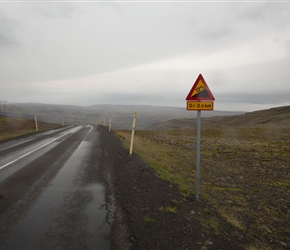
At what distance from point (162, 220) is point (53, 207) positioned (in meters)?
2.68

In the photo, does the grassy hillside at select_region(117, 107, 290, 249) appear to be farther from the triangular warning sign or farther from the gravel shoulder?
the triangular warning sign

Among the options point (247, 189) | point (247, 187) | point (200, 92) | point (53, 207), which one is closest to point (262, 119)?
point (247, 187)

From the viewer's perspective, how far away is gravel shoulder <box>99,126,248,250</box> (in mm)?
4262

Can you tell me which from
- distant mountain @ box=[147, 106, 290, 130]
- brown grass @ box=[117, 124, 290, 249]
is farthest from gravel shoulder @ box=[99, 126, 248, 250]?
distant mountain @ box=[147, 106, 290, 130]

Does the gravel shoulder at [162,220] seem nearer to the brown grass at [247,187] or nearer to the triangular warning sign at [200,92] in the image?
the brown grass at [247,187]

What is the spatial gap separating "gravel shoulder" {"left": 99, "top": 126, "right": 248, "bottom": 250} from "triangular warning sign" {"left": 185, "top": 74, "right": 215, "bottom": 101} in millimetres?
2881

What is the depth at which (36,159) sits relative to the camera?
1052cm

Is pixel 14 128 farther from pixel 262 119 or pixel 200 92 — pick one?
pixel 262 119

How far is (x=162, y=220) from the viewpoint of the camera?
5.00 m

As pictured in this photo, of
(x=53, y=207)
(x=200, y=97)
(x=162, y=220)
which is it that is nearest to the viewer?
(x=162, y=220)

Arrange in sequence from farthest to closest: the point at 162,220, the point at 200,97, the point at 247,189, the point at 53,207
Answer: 1. the point at 247,189
2. the point at 200,97
3. the point at 53,207
4. the point at 162,220

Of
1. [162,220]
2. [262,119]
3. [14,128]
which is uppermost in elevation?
[162,220]

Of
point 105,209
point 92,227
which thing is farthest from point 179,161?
point 92,227

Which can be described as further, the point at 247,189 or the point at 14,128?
the point at 14,128
